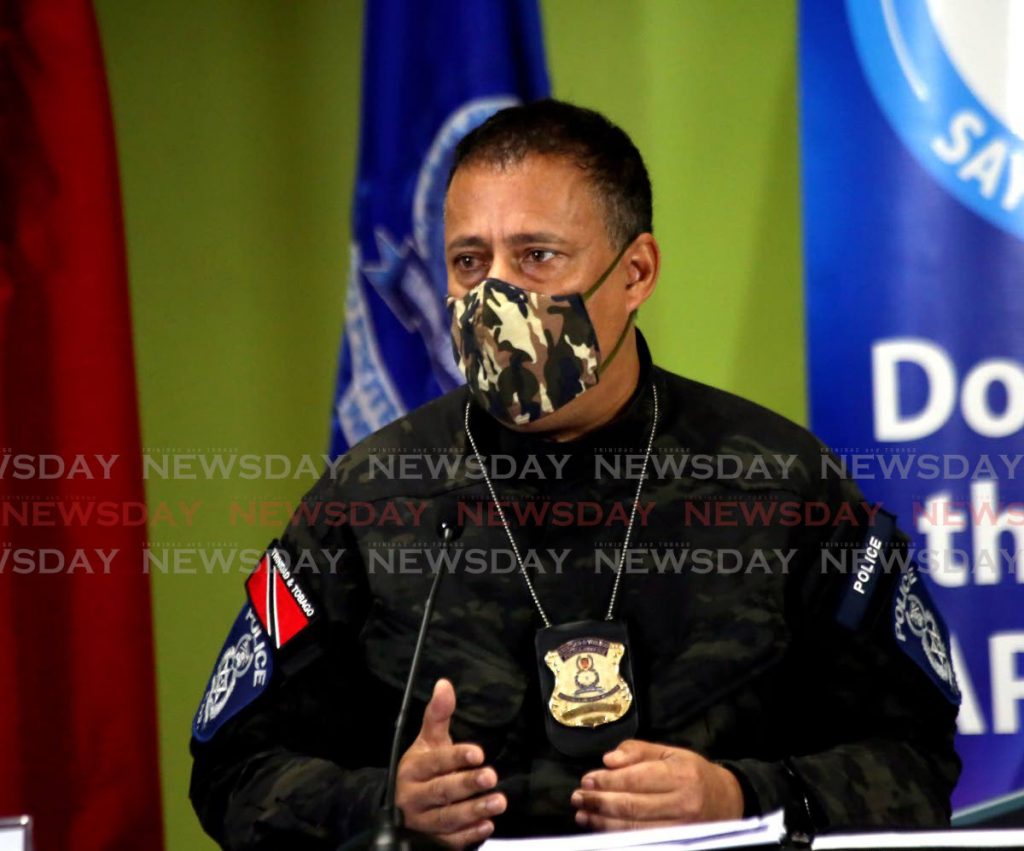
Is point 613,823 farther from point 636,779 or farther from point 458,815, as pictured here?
point 458,815

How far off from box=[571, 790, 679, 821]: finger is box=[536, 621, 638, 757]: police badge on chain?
236mm

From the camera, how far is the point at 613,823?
1.48 metres

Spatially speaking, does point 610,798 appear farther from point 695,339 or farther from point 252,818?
point 695,339

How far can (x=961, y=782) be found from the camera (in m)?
2.46

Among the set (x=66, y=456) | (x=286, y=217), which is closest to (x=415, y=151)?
(x=286, y=217)

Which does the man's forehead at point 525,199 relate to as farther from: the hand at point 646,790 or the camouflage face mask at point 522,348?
the hand at point 646,790

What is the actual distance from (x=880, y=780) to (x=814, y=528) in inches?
14.3

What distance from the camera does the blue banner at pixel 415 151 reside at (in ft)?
8.20

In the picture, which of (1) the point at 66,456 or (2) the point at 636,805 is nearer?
(2) the point at 636,805

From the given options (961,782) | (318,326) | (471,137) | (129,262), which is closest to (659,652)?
(471,137)

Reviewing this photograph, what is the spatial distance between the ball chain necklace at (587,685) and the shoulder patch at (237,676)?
366 millimetres

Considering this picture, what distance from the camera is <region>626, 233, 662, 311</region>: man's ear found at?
1.95 m

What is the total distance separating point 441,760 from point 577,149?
34.3 inches

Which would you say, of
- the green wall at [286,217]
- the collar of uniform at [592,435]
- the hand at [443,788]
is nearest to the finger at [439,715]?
the hand at [443,788]
